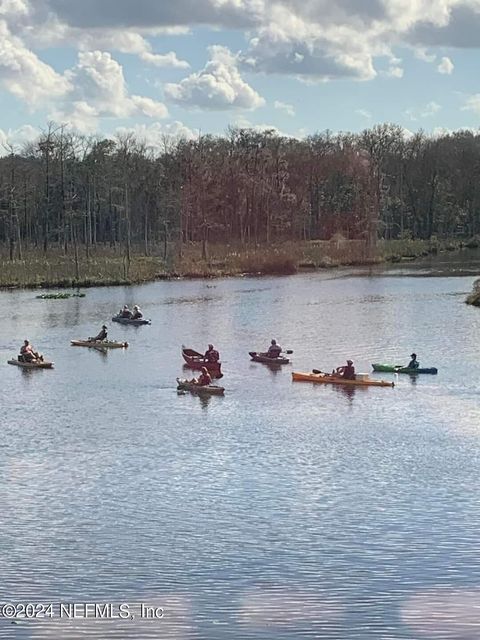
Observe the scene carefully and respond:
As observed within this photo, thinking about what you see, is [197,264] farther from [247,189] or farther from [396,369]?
[396,369]

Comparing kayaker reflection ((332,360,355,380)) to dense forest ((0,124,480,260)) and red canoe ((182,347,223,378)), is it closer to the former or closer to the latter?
red canoe ((182,347,223,378))

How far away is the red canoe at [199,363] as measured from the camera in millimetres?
31828

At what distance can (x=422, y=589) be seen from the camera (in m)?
14.9

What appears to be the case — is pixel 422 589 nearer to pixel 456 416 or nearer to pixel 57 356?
pixel 456 416

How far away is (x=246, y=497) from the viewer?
1906 centimetres

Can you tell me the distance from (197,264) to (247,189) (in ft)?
A: 71.0

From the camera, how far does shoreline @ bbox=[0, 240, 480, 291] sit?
65.9 meters

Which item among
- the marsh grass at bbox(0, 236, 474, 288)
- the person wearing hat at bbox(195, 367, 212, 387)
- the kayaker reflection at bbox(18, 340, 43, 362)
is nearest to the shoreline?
the marsh grass at bbox(0, 236, 474, 288)

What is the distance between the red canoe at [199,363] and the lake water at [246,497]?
0.56 meters

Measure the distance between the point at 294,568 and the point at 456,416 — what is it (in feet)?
36.9

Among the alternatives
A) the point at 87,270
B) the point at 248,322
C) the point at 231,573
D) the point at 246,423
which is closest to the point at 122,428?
the point at 246,423

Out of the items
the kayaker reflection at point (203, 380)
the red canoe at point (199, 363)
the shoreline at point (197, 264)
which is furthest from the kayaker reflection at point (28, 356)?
the shoreline at point (197, 264)

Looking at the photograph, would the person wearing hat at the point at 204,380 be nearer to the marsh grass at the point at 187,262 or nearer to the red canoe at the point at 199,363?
the red canoe at the point at 199,363

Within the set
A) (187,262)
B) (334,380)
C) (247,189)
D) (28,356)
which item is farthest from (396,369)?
(247,189)
